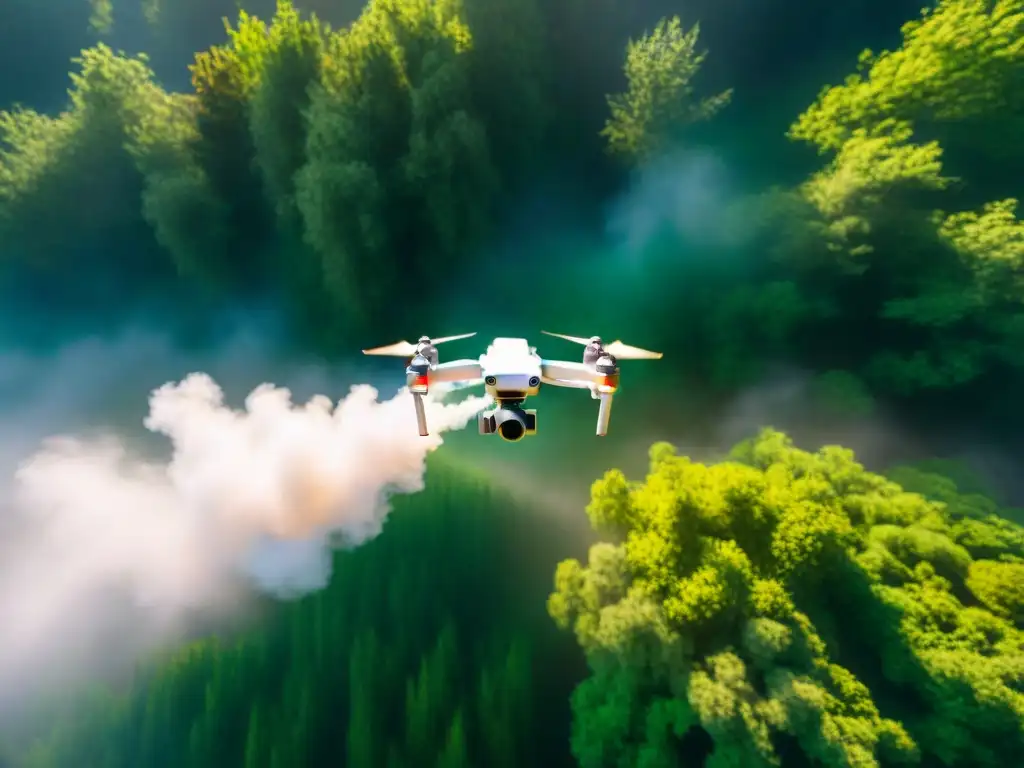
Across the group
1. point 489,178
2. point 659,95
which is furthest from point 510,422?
point 659,95

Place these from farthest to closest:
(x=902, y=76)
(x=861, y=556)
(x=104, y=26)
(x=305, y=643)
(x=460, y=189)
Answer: (x=104, y=26)
(x=460, y=189)
(x=902, y=76)
(x=305, y=643)
(x=861, y=556)

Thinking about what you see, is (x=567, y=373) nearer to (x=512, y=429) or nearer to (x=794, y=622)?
(x=512, y=429)

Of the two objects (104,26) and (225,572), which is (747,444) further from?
(104,26)

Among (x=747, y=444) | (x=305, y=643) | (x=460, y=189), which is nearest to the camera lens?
(x=305, y=643)

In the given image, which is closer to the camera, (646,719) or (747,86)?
(646,719)

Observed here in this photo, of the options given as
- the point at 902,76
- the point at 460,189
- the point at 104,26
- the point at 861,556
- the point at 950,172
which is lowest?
the point at 861,556

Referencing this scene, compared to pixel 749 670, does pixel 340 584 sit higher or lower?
higher

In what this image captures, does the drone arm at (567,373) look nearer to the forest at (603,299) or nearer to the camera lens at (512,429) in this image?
the camera lens at (512,429)

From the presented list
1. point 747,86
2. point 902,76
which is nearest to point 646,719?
point 902,76
